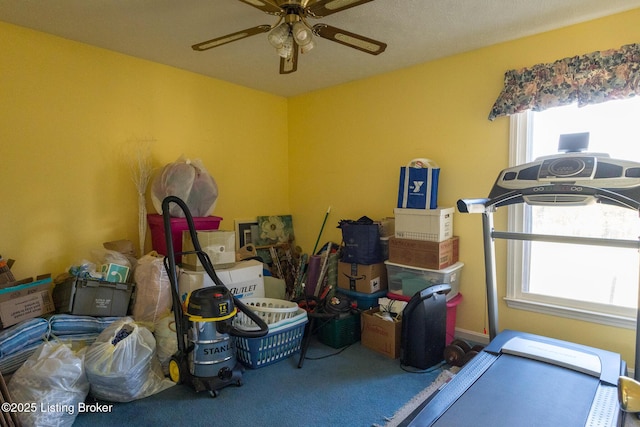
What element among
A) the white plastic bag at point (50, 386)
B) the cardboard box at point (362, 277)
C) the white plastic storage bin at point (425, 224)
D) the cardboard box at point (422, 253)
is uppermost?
the white plastic storage bin at point (425, 224)

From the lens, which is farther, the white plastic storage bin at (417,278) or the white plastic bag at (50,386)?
the white plastic storage bin at (417,278)

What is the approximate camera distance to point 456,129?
3156 millimetres

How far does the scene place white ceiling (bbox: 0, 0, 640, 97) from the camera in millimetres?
2283

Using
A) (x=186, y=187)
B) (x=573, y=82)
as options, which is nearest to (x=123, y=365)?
(x=186, y=187)

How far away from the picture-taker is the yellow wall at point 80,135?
8.55 ft

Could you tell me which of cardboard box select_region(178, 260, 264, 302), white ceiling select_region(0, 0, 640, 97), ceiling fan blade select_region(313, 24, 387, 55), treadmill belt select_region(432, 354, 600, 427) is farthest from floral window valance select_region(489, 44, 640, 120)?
cardboard box select_region(178, 260, 264, 302)

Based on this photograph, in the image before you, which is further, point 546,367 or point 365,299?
point 365,299

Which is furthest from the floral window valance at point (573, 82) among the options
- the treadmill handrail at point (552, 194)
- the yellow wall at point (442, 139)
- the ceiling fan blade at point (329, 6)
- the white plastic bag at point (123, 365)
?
the white plastic bag at point (123, 365)

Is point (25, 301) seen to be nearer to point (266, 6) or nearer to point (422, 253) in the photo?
point (266, 6)

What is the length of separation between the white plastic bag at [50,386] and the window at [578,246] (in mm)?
2994

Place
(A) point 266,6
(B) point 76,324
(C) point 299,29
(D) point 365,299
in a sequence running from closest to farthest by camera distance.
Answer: (A) point 266,6 < (C) point 299,29 < (B) point 76,324 < (D) point 365,299

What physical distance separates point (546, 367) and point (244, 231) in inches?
116

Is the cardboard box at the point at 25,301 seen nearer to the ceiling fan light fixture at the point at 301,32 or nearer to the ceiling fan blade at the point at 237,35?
the ceiling fan blade at the point at 237,35

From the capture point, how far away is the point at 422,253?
3000 mm
